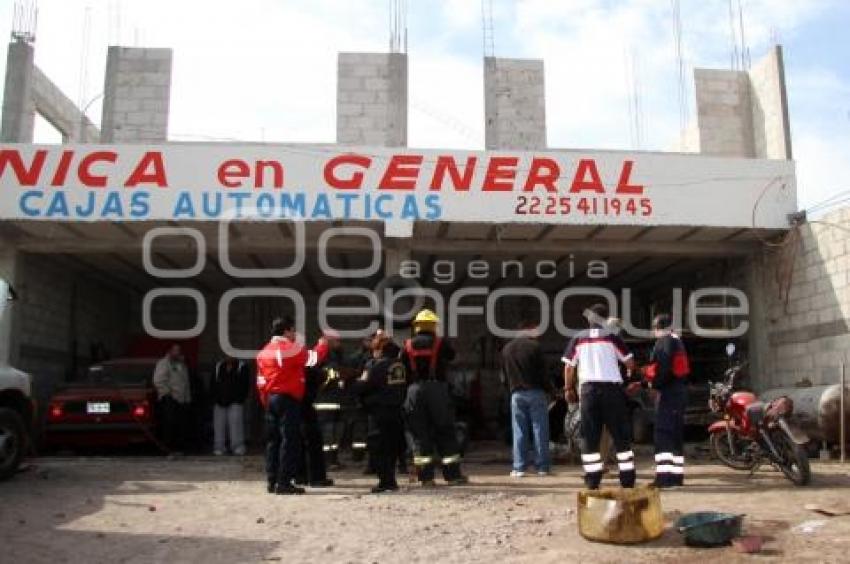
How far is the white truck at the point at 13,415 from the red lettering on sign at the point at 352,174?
4.40m

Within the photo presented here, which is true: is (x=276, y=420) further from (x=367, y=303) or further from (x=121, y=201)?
(x=367, y=303)

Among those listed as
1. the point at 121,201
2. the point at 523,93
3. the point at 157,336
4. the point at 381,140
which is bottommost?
the point at 157,336

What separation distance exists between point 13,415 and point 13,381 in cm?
36

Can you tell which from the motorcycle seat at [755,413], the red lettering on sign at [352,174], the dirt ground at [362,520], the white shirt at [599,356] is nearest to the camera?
the dirt ground at [362,520]

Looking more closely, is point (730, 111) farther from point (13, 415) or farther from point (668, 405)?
point (13, 415)

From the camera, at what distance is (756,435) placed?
26.1 ft

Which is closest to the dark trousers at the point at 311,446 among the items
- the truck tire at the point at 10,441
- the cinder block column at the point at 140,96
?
the truck tire at the point at 10,441

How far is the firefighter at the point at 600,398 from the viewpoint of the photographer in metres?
7.16

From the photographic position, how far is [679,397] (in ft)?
25.6

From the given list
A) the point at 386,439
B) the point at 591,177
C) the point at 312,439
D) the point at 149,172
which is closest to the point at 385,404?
the point at 386,439

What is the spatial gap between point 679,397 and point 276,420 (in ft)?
12.7

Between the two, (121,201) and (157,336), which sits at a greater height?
(121,201)

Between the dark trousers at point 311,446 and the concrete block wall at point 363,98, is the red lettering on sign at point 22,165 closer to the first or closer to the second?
the concrete block wall at point 363,98

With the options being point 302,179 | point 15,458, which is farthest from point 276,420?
point 302,179
